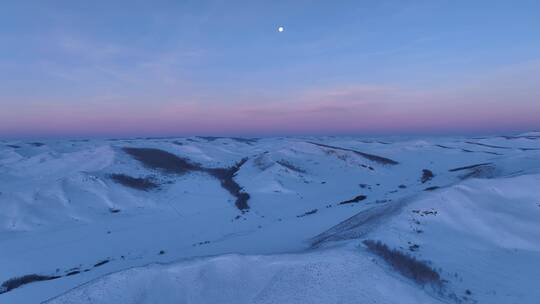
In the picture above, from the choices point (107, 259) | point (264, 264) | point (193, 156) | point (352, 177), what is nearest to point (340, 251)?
point (264, 264)

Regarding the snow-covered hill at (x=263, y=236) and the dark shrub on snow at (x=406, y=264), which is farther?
the dark shrub on snow at (x=406, y=264)

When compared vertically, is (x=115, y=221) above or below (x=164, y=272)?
below

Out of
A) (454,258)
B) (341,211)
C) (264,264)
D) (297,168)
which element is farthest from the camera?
(297,168)

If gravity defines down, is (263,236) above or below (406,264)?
below

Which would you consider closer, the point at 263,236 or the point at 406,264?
the point at 406,264

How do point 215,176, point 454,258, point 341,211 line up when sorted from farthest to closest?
point 215,176, point 341,211, point 454,258

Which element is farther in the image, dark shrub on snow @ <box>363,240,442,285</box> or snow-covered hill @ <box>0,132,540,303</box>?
dark shrub on snow @ <box>363,240,442,285</box>

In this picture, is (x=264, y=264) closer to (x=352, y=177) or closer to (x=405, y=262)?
(x=405, y=262)

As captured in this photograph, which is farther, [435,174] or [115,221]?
[435,174]
